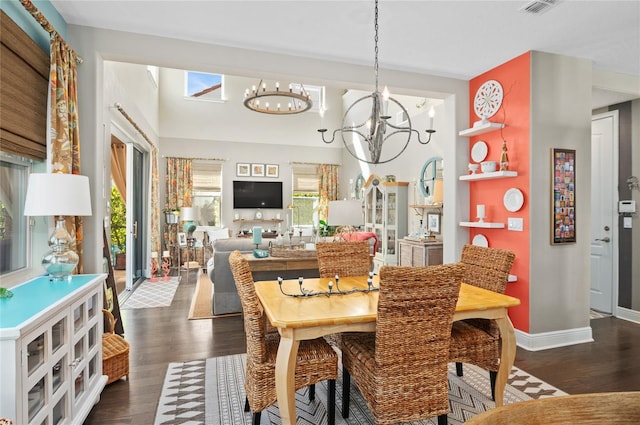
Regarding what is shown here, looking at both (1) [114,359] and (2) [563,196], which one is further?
(2) [563,196]

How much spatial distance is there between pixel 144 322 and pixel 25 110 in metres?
2.62

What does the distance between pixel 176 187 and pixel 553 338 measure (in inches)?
299

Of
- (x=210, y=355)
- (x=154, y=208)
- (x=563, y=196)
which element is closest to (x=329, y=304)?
(x=210, y=355)

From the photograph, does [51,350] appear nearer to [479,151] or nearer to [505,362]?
[505,362]

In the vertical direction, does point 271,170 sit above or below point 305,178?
above

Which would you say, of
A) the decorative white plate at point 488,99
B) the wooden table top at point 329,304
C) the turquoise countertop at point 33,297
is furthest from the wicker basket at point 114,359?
the decorative white plate at point 488,99

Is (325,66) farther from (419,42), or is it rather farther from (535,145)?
(535,145)

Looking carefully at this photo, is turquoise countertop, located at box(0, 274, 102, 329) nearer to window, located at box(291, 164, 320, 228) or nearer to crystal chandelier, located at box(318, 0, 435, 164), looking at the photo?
crystal chandelier, located at box(318, 0, 435, 164)

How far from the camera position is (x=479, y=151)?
12.9ft

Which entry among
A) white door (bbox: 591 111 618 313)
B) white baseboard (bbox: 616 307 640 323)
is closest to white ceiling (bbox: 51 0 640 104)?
white door (bbox: 591 111 618 313)

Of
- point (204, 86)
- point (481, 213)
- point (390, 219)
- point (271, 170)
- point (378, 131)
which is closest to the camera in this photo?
point (378, 131)

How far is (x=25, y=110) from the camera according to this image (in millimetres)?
2238

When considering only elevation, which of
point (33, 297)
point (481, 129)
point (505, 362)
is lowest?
point (505, 362)

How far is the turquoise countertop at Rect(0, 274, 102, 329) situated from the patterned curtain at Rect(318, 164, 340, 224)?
7274 millimetres
